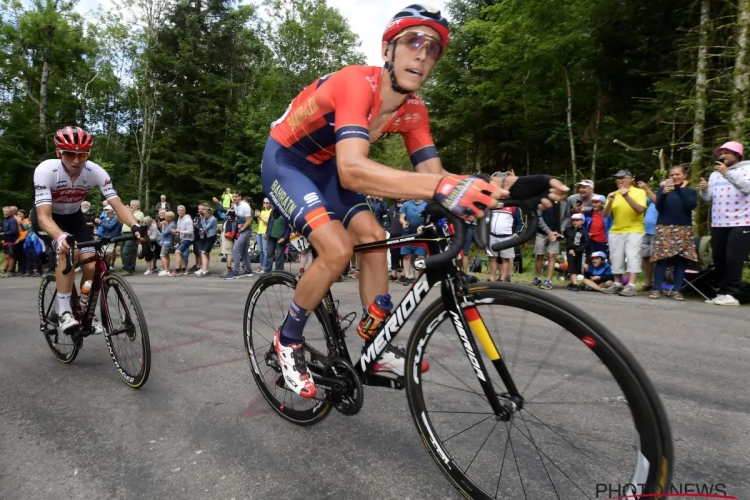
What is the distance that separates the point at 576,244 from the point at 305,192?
7110 mm

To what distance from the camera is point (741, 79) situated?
1021 centimetres

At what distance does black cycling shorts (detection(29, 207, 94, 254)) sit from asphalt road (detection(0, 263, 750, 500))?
1.13 meters

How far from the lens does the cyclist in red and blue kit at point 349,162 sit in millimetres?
2049

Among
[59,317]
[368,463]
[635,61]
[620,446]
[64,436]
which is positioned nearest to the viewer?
[620,446]

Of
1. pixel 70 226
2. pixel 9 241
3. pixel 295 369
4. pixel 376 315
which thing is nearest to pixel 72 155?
pixel 70 226

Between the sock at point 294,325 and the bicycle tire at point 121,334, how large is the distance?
4.34 feet

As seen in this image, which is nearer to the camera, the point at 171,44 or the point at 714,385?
the point at 714,385

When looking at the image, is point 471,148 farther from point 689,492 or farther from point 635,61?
point 689,492

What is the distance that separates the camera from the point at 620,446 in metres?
1.68

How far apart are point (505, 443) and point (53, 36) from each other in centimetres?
3414

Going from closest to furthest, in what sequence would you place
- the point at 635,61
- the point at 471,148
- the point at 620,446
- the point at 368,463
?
the point at 620,446, the point at 368,463, the point at 635,61, the point at 471,148

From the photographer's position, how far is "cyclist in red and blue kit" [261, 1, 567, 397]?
6.72 ft

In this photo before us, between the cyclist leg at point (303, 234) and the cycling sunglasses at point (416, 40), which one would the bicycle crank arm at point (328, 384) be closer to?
the cyclist leg at point (303, 234)

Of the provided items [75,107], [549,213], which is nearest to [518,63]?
[549,213]
